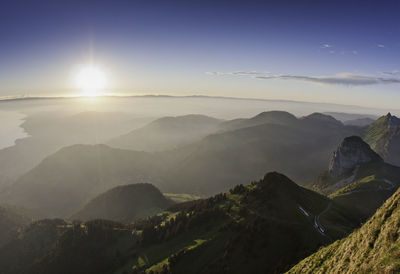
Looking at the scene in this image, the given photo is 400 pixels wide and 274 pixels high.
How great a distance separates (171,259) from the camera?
2975 inches

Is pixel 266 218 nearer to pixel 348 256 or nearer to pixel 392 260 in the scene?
pixel 348 256

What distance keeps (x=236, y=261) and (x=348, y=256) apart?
127ft

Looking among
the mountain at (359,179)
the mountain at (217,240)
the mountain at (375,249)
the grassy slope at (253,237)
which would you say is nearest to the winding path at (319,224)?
the mountain at (217,240)

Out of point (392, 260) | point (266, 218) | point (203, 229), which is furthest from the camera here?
point (203, 229)

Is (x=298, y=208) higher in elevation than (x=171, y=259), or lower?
higher

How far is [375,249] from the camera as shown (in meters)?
24.0

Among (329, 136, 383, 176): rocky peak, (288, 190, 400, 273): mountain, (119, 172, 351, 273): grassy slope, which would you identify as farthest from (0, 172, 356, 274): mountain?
(329, 136, 383, 176): rocky peak

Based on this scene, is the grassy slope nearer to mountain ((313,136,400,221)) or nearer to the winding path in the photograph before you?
the winding path

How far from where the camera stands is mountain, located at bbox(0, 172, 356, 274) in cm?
6066

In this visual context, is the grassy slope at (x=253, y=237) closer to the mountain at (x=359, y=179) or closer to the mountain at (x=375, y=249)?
the mountain at (x=375, y=249)

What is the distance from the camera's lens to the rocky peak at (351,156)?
17188 cm

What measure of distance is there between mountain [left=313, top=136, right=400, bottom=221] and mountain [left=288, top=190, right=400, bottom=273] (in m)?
75.0

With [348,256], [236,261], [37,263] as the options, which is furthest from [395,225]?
[37,263]

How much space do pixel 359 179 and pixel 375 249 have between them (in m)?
157
